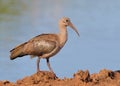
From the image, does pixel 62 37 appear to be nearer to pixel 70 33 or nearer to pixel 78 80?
pixel 78 80

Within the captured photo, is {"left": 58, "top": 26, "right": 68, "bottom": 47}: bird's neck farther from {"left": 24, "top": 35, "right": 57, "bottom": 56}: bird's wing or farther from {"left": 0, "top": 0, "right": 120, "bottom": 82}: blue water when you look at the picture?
{"left": 0, "top": 0, "right": 120, "bottom": 82}: blue water

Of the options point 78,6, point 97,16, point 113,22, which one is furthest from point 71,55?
point 78,6

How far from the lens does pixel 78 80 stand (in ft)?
40.4

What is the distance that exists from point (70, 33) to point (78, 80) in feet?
34.3

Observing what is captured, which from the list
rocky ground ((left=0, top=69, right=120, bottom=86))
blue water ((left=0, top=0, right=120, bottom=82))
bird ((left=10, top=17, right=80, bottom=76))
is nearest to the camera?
rocky ground ((left=0, top=69, right=120, bottom=86))

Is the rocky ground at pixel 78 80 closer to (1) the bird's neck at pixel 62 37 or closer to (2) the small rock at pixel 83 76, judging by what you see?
(2) the small rock at pixel 83 76

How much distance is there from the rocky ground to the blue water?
4.03 m

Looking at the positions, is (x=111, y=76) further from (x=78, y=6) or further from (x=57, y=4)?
(x=57, y=4)

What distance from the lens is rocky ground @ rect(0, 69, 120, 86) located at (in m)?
12.3

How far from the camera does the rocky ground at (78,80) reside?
12328mm

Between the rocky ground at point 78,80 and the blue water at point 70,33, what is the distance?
159 inches

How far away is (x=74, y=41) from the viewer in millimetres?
Answer: 21875

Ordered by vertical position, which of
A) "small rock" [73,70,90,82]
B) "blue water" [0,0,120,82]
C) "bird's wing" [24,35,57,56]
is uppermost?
"blue water" [0,0,120,82]

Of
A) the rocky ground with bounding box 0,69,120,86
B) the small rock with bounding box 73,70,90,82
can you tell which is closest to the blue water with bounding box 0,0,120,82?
the rocky ground with bounding box 0,69,120,86
